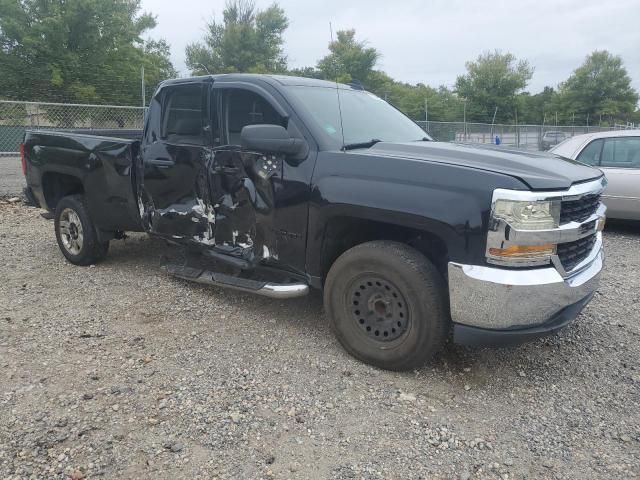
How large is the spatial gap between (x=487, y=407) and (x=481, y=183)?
1302 millimetres

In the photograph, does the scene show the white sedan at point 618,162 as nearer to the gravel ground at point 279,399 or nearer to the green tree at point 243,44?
the gravel ground at point 279,399

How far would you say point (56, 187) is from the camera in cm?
578

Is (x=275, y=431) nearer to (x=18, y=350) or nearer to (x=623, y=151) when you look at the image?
(x=18, y=350)

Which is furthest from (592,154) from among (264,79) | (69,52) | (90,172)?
(69,52)

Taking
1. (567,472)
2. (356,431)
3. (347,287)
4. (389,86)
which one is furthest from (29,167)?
(389,86)

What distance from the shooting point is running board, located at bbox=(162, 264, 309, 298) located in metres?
3.79

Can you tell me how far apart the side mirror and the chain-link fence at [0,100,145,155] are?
10545 mm

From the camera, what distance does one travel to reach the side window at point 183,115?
437cm

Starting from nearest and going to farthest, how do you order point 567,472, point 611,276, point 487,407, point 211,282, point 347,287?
point 567,472
point 487,407
point 347,287
point 211,282
point 611,276

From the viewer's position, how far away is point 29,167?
583cm

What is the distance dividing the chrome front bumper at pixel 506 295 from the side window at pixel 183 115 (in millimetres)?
2422

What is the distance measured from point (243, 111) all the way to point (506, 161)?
200cm

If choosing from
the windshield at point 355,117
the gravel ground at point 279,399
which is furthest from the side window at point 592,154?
the windshield at point 355,117

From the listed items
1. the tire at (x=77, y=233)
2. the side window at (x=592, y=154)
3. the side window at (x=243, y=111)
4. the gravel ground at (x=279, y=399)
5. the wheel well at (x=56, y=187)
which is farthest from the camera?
the side window at (x=592, y=154)
